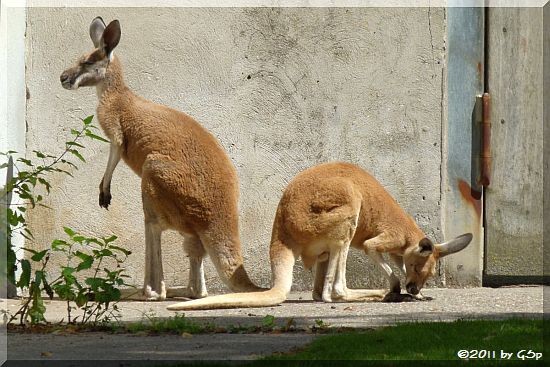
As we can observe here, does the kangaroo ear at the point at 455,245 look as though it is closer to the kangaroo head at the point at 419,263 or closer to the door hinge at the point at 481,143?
the kangaroo head at the point at 419,263

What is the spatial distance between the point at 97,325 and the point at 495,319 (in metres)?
2.58

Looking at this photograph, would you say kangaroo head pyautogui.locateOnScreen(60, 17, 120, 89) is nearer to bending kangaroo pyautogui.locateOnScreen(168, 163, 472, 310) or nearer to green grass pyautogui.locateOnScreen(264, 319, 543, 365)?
bending kangaroo pyautogui.locateOnScreen(168, 163, 472, 310)

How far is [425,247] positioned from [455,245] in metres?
0.24

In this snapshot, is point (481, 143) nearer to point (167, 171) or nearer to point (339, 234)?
point (339, 234)

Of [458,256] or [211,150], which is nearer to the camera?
[211,150]

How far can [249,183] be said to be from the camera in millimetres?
9281

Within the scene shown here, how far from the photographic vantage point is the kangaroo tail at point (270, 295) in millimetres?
7797

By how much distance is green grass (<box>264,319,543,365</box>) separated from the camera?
5602 mm

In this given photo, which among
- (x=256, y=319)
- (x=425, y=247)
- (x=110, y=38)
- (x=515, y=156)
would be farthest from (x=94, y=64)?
(x=515, y=156)

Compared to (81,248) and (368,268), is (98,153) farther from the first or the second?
(368,268)

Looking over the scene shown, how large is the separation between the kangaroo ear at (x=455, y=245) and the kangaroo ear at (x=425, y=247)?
131 mm

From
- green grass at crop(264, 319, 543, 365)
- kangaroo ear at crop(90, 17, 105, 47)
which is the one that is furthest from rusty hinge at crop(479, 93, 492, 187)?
kangaroo ear at crop(90, 17, 105, 47)

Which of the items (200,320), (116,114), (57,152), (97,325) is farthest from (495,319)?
(57,152)

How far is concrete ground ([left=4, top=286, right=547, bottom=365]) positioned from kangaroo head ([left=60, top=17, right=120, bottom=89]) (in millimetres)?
1787
